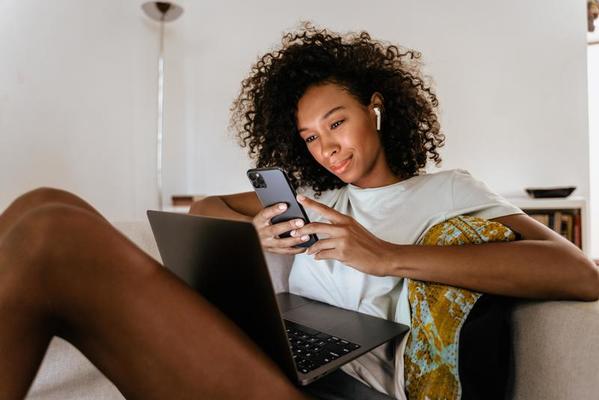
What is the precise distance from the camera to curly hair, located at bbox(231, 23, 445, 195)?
1.07m

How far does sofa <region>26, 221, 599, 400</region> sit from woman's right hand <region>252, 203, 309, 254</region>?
0.39 meters

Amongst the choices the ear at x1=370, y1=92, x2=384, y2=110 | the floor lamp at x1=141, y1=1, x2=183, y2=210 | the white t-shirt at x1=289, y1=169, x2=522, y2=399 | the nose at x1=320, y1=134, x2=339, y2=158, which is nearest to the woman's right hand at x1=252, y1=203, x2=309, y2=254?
the white t-shirt at x1=289, y1=169, x2=522, y2=399

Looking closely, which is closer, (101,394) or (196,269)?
(196,269)

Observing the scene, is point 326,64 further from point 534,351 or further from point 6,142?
point 6,142

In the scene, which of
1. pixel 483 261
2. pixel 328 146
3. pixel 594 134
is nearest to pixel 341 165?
pixel 328 146

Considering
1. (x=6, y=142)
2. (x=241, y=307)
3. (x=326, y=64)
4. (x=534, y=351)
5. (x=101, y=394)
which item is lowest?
(x=101, y=394)

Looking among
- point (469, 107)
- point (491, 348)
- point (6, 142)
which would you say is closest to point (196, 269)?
point (491, 348)

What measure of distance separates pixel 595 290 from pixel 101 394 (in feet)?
2.89

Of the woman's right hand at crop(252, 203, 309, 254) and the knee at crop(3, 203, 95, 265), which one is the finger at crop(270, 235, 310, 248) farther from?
the knee at crop(3, 203, 95, 265)

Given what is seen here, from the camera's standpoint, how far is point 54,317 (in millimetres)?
530

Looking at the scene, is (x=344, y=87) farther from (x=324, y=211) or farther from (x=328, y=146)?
→ (x=324, y=211)

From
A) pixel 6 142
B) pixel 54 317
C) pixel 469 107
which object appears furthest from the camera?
pixel 469 107

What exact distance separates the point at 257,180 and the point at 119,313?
0.34 metres

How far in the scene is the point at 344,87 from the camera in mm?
1015
